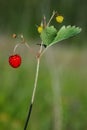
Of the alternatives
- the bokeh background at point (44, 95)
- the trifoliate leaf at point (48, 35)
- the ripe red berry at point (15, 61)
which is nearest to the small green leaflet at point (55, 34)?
the trifoliate leaf at point (48, 35)

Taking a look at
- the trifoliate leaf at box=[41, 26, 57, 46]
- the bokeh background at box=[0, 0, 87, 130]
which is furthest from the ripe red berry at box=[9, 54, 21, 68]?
the bokeh background at box=[0, 0, 87, 130]

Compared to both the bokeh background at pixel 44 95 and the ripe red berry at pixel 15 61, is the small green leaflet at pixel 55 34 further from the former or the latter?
the bokeh background at pixel 44 95

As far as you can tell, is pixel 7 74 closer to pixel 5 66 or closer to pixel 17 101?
pixel 5 66

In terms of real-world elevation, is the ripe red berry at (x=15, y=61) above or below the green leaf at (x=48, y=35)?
below

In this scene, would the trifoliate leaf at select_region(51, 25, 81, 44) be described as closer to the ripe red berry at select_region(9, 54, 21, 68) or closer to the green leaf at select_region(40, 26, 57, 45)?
the green leaf at select_region(40, 26, 57, 45)

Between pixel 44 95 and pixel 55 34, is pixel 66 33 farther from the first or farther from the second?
Result: pixel 44 95

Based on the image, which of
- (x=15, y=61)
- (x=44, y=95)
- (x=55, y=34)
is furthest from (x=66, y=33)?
(x=44, y=95)

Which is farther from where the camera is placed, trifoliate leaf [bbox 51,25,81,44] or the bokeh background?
the bokeh background

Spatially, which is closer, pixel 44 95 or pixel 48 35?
pixel 48 35
